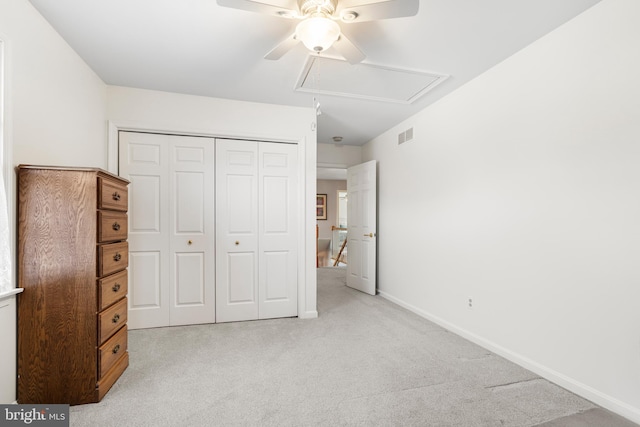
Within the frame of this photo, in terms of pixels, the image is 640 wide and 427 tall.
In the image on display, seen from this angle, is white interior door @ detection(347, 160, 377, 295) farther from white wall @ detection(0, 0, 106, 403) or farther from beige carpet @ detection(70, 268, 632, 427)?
white wall @ detection(0, 0, 106, 403)

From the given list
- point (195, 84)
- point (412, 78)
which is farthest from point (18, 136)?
point (412, 78)

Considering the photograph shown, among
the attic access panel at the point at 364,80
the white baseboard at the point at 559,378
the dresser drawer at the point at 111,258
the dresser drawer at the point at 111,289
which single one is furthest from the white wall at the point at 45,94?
the white baseboard at the point at 559,378

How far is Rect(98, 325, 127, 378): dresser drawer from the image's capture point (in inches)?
78.0

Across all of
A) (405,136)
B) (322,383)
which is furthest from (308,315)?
(405,136)

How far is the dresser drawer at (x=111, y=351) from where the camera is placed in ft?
6.50

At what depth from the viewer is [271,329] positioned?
3252 mm

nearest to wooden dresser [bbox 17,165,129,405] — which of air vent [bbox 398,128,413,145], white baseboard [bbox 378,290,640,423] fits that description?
white baseboard [bbox 378,290,640,423]

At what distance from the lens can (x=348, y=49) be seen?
6.51 ft

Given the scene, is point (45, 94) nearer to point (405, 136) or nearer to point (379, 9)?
point (379, 9)

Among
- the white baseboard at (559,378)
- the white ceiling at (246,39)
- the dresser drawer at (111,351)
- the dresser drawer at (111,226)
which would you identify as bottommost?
the white baseboard at (559,378)

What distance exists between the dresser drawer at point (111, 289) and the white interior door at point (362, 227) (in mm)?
3301

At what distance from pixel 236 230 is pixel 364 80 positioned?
205 cm

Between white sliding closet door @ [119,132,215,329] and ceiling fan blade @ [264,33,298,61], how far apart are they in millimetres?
1635

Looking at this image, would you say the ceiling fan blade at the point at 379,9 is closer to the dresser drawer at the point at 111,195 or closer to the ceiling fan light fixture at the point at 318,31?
the ceiling fan light fixture at the point at 318,31
